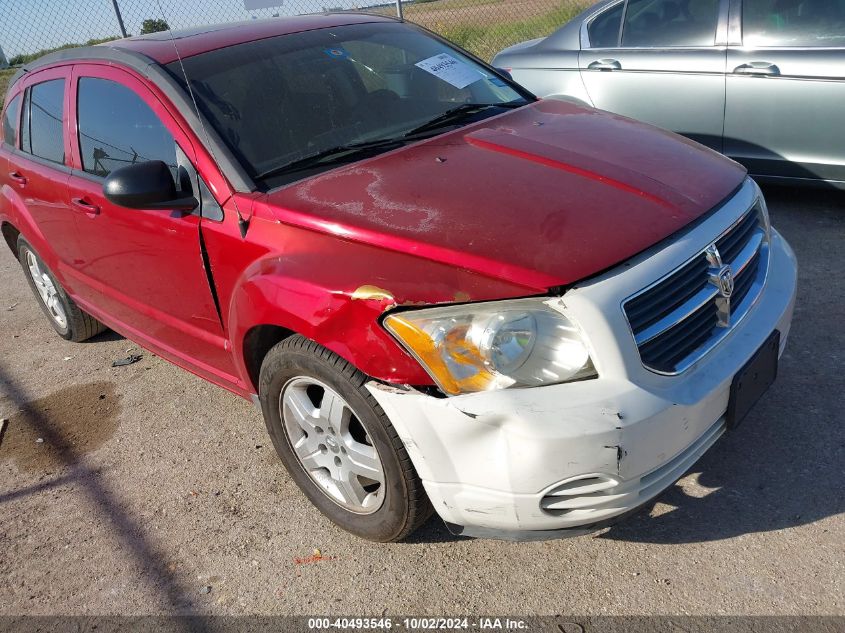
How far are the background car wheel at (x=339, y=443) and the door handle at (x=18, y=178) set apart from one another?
238 cm

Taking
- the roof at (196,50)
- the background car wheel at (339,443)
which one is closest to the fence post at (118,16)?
the roof at (196,50)

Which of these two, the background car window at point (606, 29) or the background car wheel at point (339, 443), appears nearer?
the background car wheel at point (339, 443)

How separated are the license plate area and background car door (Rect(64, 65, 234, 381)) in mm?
1920

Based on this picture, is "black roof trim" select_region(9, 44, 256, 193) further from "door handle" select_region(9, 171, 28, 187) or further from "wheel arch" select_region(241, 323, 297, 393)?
"door handle" select_region(9, 171, 28, 187)

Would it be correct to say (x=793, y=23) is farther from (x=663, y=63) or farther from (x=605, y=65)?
(x=605, y=65)

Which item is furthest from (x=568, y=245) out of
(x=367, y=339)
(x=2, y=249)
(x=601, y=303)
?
(x=2, y=249)

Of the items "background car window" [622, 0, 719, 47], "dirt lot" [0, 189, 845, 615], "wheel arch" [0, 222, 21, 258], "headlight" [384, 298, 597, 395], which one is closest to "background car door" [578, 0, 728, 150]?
"background car window" [622, 0, 719, 47]

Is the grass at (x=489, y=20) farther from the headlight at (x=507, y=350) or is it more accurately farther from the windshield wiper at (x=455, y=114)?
the headlight at (x=507, y=350)

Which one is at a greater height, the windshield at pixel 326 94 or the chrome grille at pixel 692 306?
the windshield at pixel 326 94

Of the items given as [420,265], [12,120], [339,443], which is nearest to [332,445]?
[339,443]

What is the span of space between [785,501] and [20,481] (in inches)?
127

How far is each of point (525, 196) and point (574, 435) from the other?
2.81 ft

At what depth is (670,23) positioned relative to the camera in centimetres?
514

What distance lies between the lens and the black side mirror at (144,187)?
2729 millimetres
